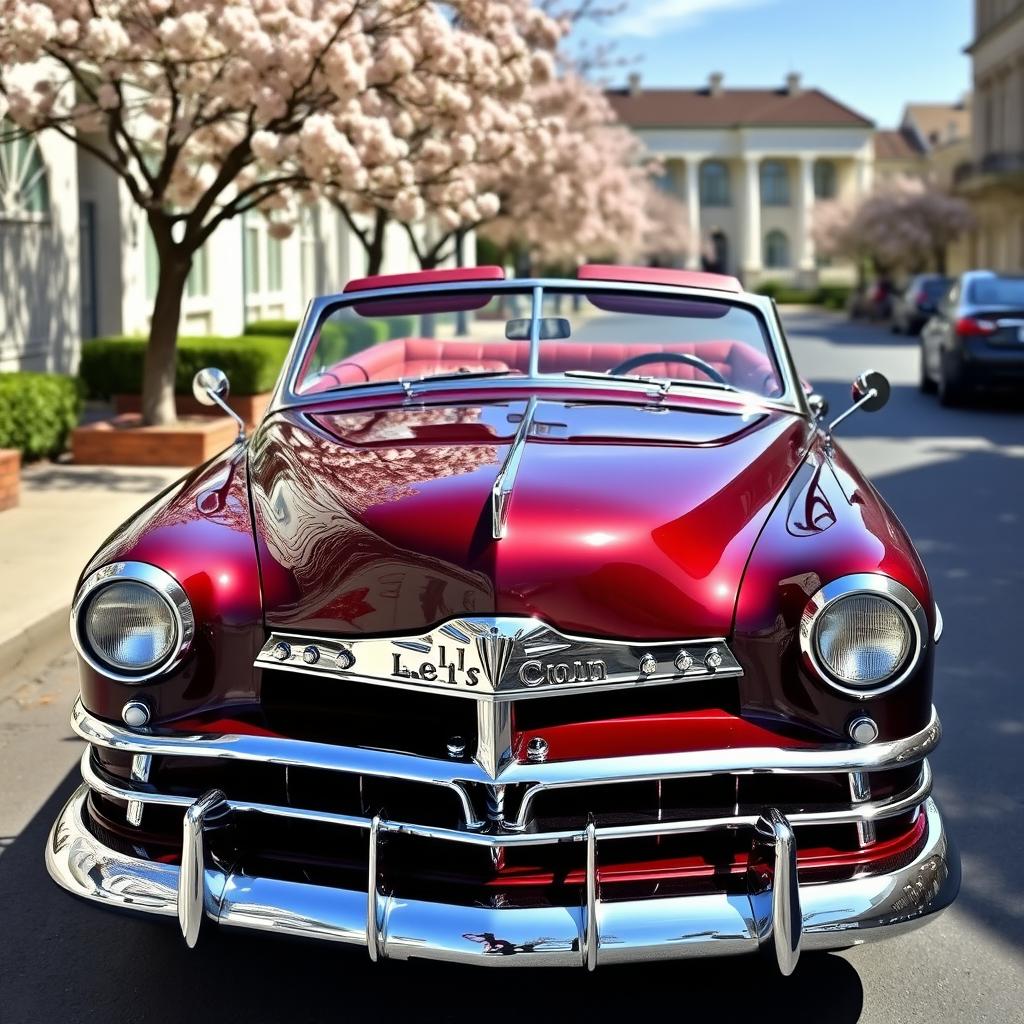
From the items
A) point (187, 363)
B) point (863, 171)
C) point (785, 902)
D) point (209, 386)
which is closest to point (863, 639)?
point (785, 902)

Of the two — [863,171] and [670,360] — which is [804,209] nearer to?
[863,171]

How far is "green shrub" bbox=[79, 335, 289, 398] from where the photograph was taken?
15391 millimetres

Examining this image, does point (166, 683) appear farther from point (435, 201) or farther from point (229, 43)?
point (435, 201)

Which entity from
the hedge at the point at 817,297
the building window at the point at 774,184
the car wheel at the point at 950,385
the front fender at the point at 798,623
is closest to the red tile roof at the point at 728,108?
the building window at the point at 774,184

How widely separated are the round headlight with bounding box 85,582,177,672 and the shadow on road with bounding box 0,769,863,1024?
0.51 meters

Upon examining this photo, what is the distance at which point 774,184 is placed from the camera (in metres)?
106

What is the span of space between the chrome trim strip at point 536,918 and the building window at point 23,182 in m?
13.1

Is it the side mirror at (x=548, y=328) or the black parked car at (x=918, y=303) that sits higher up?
the black parked car at (x=918, y=303)

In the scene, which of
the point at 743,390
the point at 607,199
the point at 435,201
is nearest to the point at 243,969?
the point at 743,390

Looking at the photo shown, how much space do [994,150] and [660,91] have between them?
50629mm

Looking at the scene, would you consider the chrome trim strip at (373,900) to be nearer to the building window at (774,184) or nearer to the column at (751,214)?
the column at (751,214)

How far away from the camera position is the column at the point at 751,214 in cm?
10356

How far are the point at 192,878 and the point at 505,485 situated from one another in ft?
3.48

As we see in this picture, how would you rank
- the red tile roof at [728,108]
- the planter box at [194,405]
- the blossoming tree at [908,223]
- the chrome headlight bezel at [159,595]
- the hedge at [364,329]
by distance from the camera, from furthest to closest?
1. the red tile roof at [728,108]
2. the blossoming tree at [908,223]
3. the hedge at [364,329]
4. the planter box at [194,405]
5. the chrome headlight bezel at [159,595]
